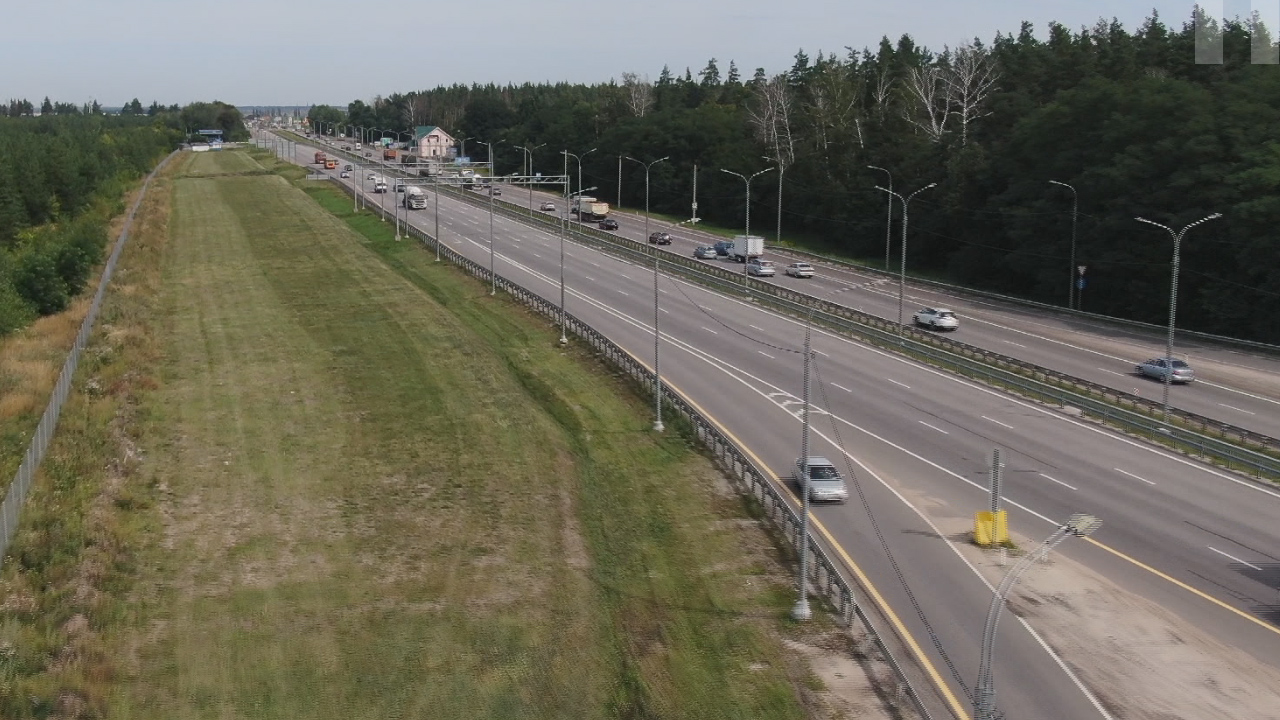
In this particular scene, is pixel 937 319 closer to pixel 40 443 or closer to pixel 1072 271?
pixel 1072 271

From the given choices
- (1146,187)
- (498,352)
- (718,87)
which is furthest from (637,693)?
(718,87)

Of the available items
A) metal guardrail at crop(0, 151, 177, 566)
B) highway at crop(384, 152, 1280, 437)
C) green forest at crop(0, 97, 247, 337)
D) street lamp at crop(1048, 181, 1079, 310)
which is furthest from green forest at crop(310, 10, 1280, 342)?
green forest at crop(0, 97, 247, 337)

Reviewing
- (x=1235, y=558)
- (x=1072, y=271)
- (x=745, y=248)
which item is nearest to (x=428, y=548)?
(x=1235, y=558)

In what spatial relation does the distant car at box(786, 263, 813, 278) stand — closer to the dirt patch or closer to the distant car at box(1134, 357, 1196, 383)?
the distant car at box(1134, 357, 1196, 383)

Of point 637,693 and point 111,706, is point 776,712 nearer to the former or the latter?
point 637,693

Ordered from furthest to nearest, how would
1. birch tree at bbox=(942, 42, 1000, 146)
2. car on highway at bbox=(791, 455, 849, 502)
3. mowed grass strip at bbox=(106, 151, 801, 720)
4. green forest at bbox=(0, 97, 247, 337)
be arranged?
birch tree at bbox=(942, 42, 1000, 146) → green forest at bbox=(0, 97, 247, 337) → car on highway at bbox=(791, 455, 849, 502) → mowed grass strip at bbox=(106, 151, 801, 720)

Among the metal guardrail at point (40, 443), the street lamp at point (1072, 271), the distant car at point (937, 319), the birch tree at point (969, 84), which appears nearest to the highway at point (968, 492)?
the distant car at point (937, 319)
